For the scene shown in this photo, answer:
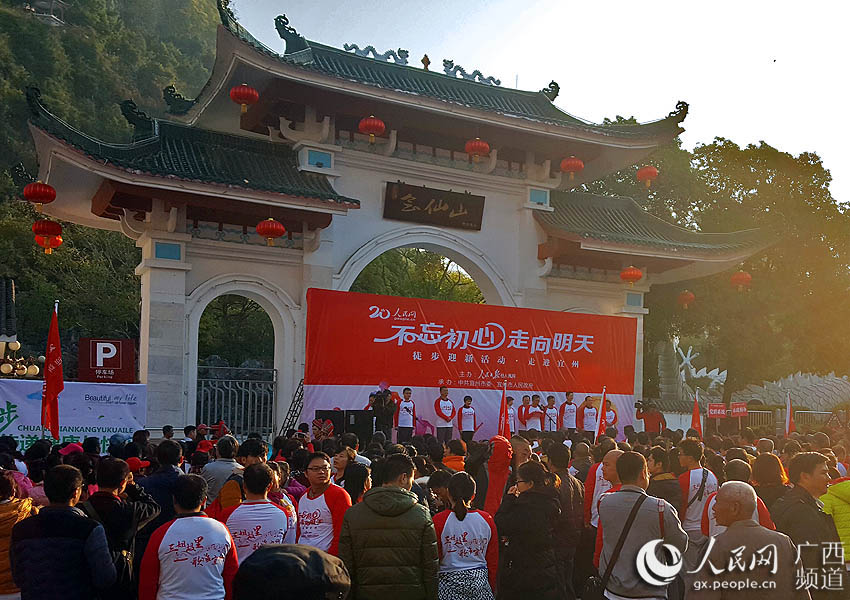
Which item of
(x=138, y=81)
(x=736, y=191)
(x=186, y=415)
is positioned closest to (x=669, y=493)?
(x=186, y=415)

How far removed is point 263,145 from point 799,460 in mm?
12499

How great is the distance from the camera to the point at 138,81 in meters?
41.9

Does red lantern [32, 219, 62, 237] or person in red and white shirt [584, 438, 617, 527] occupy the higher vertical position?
red lantern [32, 219, 62, 237]

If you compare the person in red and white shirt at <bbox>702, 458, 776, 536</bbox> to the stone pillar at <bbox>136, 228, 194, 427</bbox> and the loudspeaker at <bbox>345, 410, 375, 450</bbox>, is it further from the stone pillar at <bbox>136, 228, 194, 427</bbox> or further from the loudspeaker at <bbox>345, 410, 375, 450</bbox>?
the stone pillar at <bbox>136, 228, 194, 427</bbox>

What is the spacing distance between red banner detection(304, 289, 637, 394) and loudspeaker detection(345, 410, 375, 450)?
509mm

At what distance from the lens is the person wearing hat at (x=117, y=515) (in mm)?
4121

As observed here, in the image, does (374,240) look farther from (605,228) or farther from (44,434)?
(44,434)

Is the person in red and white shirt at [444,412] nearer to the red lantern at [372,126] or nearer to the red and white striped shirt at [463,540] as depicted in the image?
the red lantern at [372,126]

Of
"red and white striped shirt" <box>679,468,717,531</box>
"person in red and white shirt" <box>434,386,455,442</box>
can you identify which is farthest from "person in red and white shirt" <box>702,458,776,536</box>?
"person in red and white shirt" <box>434,386,455,442</box>

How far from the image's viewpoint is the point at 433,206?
1652 centimetres

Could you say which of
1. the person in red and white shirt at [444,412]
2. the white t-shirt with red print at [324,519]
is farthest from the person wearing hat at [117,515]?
the person in red and white shirt at [444,412]

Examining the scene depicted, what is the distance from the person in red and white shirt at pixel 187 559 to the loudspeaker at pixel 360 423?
9.54 meters

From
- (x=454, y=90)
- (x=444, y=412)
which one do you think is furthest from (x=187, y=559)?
(x=454, y=90)

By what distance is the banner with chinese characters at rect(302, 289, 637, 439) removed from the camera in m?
13.4
